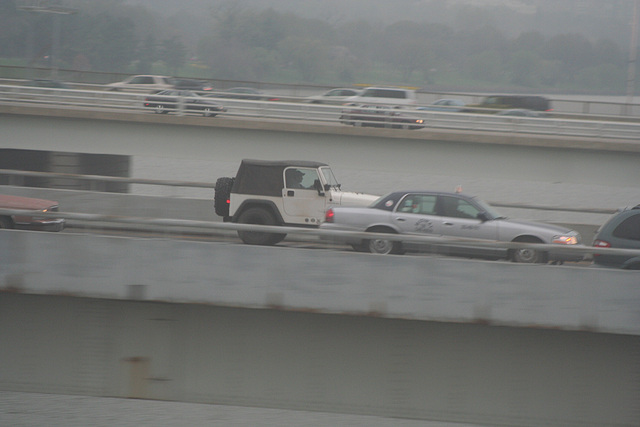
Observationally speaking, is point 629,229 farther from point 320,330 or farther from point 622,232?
point 320,330

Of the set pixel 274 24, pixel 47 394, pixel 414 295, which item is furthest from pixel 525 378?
pixel 274 24

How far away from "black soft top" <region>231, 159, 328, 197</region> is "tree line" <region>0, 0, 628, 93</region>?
4367cm

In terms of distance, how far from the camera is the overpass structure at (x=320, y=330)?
25.9 feet

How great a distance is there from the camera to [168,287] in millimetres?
8148

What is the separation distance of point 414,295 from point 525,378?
5.36ft

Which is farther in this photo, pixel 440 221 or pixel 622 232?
pixel 440 221

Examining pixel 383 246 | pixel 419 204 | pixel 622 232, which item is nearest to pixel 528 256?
pixel 383 246

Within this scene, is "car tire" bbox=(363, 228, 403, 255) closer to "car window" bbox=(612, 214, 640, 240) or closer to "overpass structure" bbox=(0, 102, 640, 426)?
"overpass structure" bbox=(0, 102, 640, 426)

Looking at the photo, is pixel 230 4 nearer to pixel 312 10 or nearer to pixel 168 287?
pixel 312 10

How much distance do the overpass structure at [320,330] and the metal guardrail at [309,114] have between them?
12.8 m

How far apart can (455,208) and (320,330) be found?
3.44m

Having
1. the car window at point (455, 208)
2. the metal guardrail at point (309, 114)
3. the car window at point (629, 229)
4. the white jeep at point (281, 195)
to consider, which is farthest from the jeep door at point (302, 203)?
the metal guardrail at point (309, 114)

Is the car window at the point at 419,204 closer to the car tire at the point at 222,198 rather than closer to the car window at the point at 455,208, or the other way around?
the car window at the point at 455,208

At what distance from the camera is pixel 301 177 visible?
1213 centimetres
